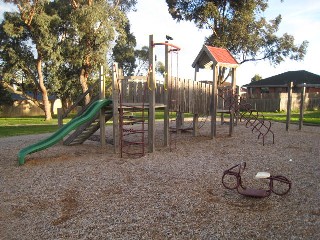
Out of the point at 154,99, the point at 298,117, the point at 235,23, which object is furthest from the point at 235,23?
the point at 154,99

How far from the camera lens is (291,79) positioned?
135ft

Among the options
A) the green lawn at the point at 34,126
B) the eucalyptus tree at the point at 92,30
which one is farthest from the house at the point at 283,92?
the eucalyptus tree at the point at 92,30

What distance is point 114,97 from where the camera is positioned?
9656 mm

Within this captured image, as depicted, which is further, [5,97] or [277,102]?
[5,97]

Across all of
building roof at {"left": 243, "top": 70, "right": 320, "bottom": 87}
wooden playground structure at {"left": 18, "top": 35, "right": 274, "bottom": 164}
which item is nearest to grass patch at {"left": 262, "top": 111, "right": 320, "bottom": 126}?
wooden playground structure at {"left": 18, "top": 35, "right": 274, "bottom": 164}

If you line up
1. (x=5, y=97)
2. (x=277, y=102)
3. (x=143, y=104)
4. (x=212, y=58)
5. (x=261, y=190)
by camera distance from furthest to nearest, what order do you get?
(x=5, y=97) < (x=277, y=102) < (x=212, y=58) < (x=143, y=104) < (x=261, y=190)

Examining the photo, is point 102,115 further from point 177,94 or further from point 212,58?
point 212,58

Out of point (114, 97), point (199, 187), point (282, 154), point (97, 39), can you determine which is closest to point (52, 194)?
point (199, 187)

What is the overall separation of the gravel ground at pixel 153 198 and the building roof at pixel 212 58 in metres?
4.42

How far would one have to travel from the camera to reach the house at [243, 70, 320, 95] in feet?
131

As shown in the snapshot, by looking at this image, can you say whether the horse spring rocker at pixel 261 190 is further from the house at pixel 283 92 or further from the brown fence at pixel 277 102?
the brown fence at pixel 277 102

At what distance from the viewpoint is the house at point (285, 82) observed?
39.9 meters

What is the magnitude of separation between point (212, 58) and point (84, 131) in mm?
5943

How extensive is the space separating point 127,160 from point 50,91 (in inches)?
1032
